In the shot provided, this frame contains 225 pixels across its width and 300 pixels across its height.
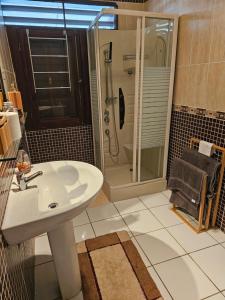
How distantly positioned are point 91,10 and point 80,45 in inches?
21.0

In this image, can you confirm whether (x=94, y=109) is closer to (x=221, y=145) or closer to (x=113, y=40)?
(x=113, y=40)

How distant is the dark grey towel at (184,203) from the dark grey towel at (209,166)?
8.6 inches

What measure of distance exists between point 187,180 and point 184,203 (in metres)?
0.26

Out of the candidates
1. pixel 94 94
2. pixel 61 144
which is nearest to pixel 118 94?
pixel 94 94

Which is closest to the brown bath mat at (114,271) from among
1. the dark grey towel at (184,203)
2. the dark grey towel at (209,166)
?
the dark grey towel at (184,203)

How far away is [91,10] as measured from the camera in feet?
8.11

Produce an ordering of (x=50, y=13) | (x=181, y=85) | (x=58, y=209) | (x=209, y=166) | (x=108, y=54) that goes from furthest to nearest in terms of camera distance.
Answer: (x=108, y=54), (x=50, y=13), (x=181, y=85), (x=209, y=166), (x=58, y=209)

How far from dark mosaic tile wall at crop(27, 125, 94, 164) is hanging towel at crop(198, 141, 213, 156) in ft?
4.75

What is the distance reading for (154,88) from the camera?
7.00ft

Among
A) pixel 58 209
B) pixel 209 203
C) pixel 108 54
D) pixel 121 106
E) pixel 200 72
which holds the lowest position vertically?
pixel 209 203

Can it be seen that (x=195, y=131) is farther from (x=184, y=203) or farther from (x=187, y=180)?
(x=184, y=203)

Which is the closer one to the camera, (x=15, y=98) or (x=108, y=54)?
(x=15, y=98)

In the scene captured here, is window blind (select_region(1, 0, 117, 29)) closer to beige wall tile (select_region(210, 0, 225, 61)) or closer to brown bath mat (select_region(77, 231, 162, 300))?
beige wall tile (select_region(210, 0, 225, 61))

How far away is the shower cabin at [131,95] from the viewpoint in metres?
2.01
